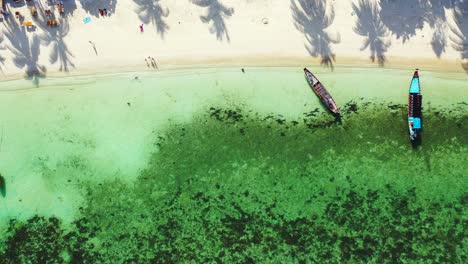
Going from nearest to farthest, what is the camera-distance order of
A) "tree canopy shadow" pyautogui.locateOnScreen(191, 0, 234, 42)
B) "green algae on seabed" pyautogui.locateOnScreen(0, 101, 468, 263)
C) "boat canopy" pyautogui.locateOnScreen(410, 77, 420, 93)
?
"green algae on seabed" pyautogui.locateOnScreen(0, 101, 468, 263) → "boat canopy" pyautogui.locateOnScreen(410, 77, 420, 93) → "tree canopy shadow" pyautogui.locateOnScreen(191, 0, 234, 42)

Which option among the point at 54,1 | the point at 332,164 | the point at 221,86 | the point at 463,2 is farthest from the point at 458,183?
the point at 54,1

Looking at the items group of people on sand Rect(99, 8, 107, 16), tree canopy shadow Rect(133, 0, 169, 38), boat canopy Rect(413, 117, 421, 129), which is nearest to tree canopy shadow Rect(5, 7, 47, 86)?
group of people on sand Rect(99, 8, 107, 16)

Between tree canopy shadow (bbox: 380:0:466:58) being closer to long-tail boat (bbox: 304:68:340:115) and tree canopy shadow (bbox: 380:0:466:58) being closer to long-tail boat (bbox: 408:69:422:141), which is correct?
long-tail boat (bbox: 408:69:422:141)

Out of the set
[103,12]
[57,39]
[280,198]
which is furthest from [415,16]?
[57,39]

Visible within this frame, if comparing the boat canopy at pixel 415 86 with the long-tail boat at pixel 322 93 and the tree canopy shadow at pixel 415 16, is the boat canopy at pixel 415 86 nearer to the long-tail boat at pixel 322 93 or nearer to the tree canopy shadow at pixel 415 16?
the tree canopy shadow at pixel 415 16

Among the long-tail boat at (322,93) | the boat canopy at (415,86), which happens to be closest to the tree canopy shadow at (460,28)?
the boat canopy at (415,86)

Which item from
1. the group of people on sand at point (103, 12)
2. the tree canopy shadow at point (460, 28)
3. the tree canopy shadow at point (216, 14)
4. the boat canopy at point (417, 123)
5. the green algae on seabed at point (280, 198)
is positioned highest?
the group of people on sand at point (103, 12)
